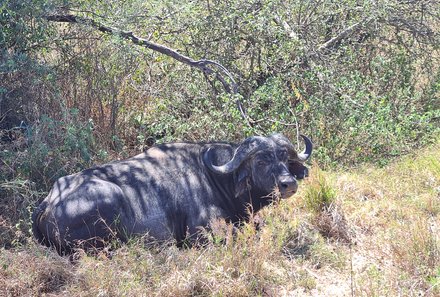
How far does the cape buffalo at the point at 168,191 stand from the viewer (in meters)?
5.67

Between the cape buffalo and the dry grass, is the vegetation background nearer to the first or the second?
the dry grass

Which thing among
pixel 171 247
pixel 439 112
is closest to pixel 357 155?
pixel 439 112

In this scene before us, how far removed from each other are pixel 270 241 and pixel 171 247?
32.6 inches

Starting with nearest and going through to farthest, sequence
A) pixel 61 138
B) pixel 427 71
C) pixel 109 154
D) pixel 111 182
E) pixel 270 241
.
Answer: pixel 270 241
pixel 111 182
pixel 61 138
pixel 109 154
pixel 427 71

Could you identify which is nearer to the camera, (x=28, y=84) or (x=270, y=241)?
(x=270, y=241)

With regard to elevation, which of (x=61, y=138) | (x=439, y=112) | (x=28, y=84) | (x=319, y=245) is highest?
(x=28, y=84)

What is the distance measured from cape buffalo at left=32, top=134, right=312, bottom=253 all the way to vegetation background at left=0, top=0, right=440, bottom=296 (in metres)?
0.29

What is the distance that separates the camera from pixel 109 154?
7.70 m

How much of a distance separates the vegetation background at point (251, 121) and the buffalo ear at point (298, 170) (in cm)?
24

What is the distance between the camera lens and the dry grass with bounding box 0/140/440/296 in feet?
16.1

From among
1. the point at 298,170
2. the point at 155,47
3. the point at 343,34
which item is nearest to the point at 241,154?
the point at 298,170

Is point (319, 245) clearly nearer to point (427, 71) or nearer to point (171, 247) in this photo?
point (171, 247)

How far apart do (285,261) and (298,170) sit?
1.40m

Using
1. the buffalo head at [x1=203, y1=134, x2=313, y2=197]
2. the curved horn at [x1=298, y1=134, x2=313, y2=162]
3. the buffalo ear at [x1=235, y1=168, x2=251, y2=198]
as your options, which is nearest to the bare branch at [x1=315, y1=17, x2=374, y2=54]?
the curved horn at [x1=298, y1=134, x2=313, y2=162]
